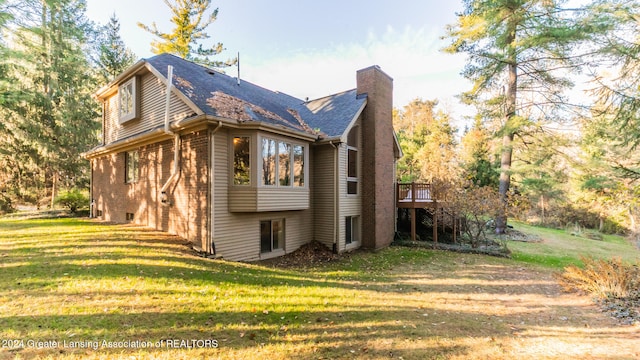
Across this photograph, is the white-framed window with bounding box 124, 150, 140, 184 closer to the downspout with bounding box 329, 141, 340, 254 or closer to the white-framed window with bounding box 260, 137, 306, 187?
the white-framed window with bounding box 260, 137, 306, 187

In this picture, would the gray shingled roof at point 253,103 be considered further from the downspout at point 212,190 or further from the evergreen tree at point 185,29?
the evergreen tree at point 185,29

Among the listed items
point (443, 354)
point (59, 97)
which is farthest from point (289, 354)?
point (59, 97)

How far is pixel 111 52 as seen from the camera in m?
23.6

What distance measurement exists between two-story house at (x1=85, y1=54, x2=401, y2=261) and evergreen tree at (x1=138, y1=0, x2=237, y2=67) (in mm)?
13410

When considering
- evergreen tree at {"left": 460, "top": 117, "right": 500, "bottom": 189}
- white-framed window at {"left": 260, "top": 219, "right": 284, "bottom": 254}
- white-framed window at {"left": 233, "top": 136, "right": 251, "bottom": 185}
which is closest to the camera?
white-framed window at {"left": 233, "top": 136, "right": 251, "bottom": 185}

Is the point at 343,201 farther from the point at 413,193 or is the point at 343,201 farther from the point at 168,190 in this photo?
the point at 168,190

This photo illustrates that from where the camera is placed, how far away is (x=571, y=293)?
700 cm

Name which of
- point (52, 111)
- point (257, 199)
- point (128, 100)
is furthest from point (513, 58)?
point (52, 111)

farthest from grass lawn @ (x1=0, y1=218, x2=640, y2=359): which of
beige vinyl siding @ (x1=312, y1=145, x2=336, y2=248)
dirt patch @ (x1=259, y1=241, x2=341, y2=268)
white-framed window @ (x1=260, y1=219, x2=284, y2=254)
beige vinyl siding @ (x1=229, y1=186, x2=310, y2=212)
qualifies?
beige vinyl siding @ (x1=312, y1=145, x2=336, y2=248)

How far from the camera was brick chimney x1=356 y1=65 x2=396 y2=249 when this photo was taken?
12.0m

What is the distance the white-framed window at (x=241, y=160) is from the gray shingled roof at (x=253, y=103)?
2.26 ft

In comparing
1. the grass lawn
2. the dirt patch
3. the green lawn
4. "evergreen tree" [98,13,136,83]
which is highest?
"evergreen tree" [98,13,136,83]

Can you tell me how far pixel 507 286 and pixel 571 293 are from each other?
54.9 inches

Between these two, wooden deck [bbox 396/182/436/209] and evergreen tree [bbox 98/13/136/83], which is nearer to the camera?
wooden deck [bbox 396/182/436/209]
